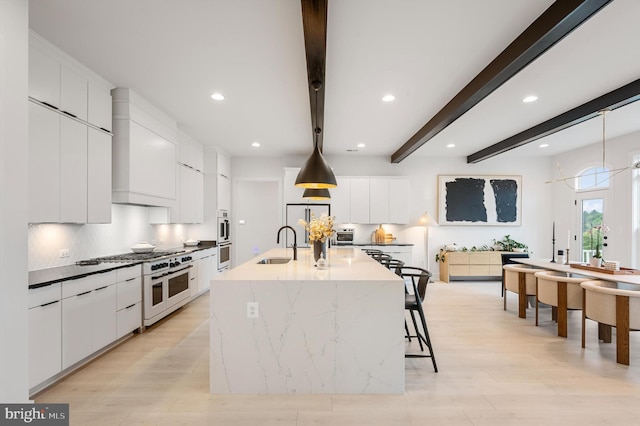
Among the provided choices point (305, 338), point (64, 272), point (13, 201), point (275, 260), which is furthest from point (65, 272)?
point (305, 338)

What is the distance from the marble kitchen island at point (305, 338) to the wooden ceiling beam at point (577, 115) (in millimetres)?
3425

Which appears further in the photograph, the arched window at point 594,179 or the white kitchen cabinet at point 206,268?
the arched window at point 594,179

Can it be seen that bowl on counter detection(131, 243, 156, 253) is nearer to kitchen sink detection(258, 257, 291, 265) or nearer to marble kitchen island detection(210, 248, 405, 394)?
kitchen sink detection(258, 257, 291, 265)

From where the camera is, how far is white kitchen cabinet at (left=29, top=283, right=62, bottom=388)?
2.36 meters

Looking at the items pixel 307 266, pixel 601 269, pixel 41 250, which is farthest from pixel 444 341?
pixel 41 250

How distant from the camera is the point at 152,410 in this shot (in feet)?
7.54

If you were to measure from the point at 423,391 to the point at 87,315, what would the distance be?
299 centimetres

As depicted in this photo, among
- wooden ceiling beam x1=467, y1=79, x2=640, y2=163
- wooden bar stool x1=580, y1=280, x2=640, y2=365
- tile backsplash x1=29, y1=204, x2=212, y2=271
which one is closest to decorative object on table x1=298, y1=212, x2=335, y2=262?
tile backsplash x1=29, y1=204, x2=212, y2=271

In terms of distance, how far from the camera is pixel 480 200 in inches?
291

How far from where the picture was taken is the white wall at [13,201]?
187cm

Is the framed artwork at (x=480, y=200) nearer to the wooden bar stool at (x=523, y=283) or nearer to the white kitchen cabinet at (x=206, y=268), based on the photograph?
the wooden bar stool at (x=523, y=283)

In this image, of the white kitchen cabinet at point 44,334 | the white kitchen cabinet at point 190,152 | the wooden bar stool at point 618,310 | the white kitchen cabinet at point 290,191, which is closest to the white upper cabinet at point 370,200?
the white kitchen cabinet at point 290,191

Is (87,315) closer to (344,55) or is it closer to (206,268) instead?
(206,268)

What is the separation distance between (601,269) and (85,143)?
19.3 ft
